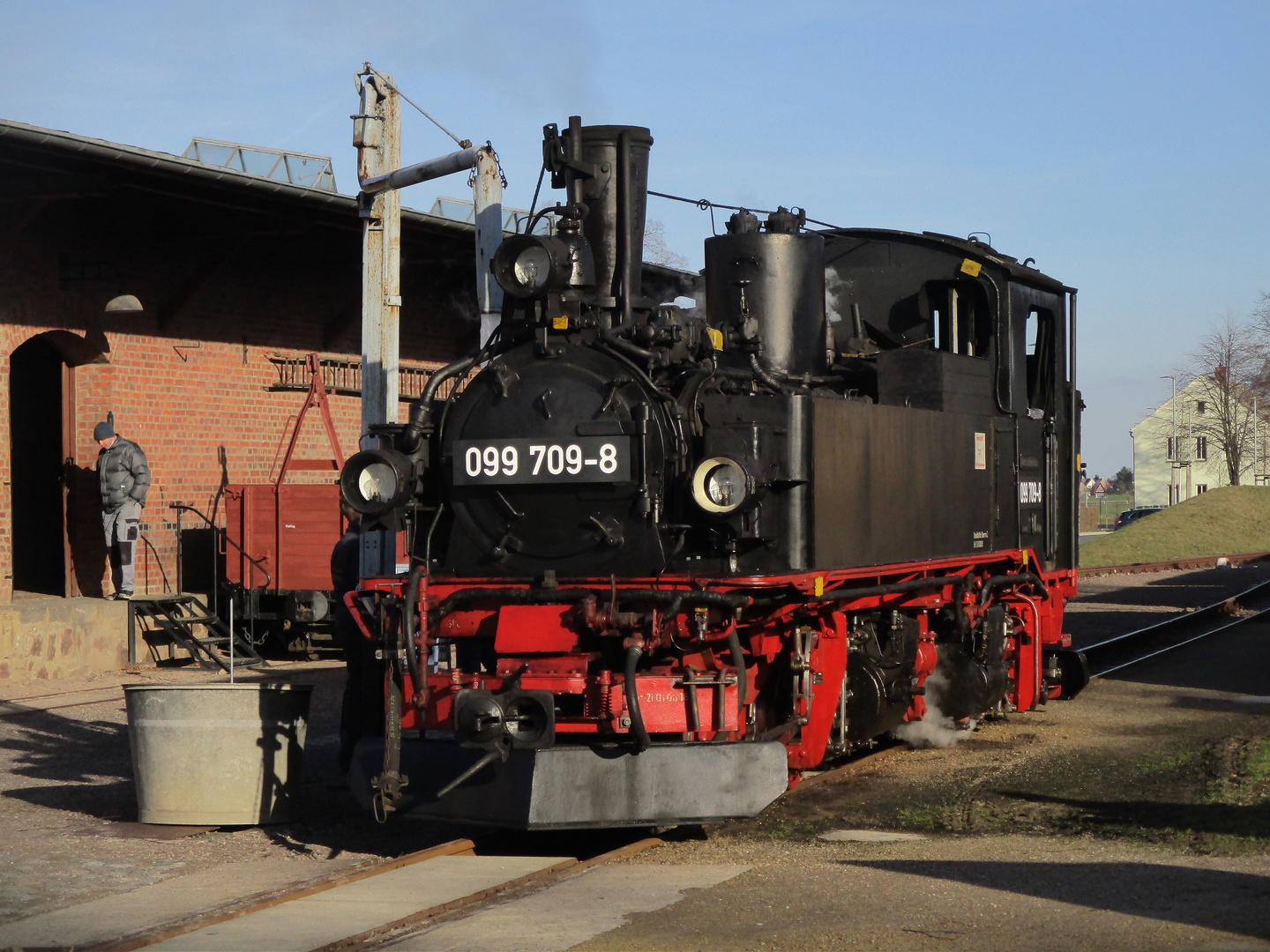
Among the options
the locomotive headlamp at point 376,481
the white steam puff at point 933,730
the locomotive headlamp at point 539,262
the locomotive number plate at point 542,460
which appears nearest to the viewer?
the locomotive number plate at point 542,460

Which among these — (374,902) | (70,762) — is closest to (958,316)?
(374,902)

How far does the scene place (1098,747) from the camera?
8945 millimetres

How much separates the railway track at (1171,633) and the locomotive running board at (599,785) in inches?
260

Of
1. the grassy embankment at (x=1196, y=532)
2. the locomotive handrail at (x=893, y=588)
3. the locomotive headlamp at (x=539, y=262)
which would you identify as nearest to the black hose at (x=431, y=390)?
the locomotive headlamp at (x=539, y=262)

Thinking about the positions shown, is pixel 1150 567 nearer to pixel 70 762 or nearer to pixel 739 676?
pixel 70 762

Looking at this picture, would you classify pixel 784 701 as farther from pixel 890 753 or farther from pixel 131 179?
pixel 131 179

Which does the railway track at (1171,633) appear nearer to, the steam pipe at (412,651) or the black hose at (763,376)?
the black hose at (763,376)

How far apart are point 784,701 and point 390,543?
2896mm

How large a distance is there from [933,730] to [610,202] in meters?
4.03

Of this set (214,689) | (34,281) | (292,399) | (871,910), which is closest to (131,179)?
(34,281)

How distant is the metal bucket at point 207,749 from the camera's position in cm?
703

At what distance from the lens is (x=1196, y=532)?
113 feet

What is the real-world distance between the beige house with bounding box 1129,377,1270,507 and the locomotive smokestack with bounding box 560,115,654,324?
49133 mm

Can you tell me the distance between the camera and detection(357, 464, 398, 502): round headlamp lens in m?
7.01
